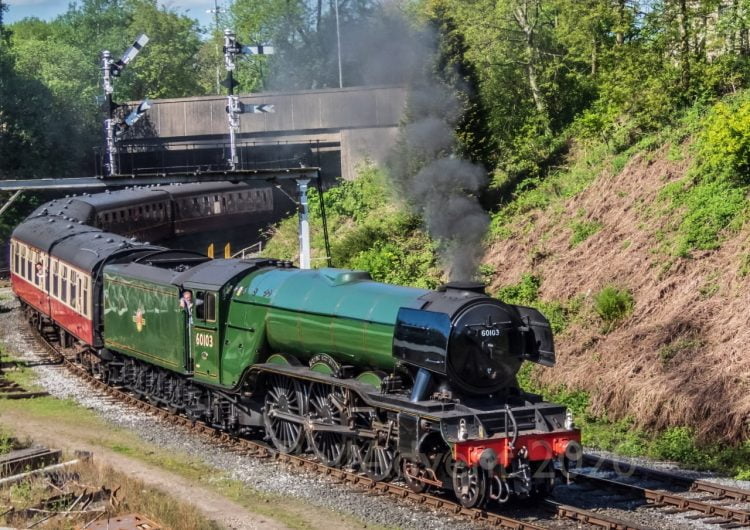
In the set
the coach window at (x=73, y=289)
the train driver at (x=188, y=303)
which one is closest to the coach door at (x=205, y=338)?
the train driver at (x=188, y=303)

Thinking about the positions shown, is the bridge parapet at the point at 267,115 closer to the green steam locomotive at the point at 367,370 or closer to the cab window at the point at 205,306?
the cab window at the point at 205,306

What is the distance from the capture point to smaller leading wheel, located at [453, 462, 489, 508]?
12.6 m

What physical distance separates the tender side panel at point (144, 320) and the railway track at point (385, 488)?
1144 mm

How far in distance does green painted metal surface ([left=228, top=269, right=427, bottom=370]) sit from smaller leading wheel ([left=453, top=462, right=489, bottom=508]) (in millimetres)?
1864

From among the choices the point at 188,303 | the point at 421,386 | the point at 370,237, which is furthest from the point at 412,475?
the point at 370,237

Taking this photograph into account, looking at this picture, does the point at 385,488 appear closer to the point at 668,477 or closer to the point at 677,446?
the point at 668,477

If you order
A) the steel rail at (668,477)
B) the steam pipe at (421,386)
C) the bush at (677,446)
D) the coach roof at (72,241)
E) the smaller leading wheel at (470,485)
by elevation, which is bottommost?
the bush at (677,446)

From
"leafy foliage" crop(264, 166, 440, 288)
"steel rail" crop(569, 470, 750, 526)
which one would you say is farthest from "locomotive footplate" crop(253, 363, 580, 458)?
"leafy foliage" crop(264, 166, 440, 288)

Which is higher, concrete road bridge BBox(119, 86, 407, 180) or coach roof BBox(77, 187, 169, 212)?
concrete road bridge BBox(119, 86, 407, 180)

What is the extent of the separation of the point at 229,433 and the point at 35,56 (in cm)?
5057

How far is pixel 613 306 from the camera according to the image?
20.7 meters

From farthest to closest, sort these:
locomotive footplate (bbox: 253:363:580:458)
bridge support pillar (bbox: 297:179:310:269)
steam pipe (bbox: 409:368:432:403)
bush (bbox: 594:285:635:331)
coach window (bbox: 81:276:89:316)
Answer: bridge support pillar (bbox: 297:179:310:269) → coach window (bbox: 81:276:89:316) → bush (bbox: 594:285:635:331) → steam pipe (bbox: 409:368:432:403) → locomotive footplate (bbox: 253:363:580:458)

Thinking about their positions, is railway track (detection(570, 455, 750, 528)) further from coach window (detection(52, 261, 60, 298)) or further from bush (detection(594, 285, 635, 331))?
coach window (detection(52, 261, 60, 298))

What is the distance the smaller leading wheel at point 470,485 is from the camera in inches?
495
